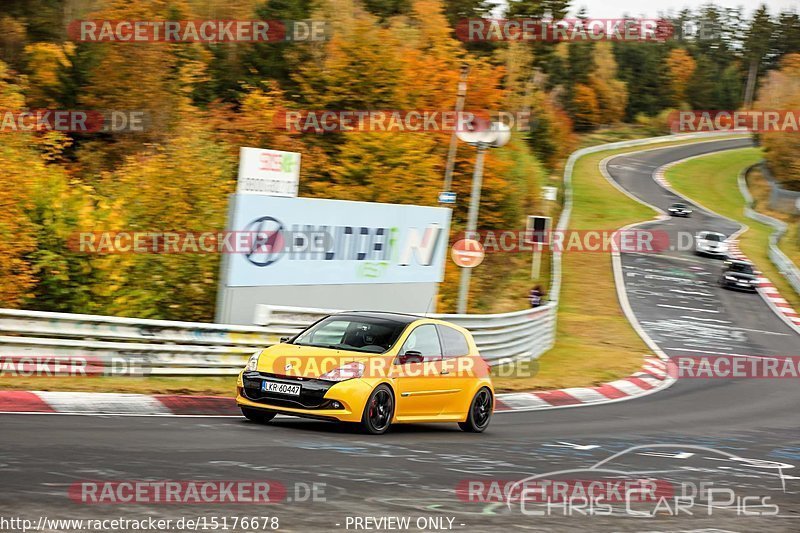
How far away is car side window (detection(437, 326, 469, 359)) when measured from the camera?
13398 millimetres

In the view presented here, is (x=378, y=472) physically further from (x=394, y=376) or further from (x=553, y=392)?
(x=553, y=392)

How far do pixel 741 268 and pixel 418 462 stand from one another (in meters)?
40.1

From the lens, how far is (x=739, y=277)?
153 feet

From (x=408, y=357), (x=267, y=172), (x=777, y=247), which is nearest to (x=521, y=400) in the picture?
(x=267, y=172)

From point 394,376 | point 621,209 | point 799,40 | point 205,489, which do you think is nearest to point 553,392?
point 394,376

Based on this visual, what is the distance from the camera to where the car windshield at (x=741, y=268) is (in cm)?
4722

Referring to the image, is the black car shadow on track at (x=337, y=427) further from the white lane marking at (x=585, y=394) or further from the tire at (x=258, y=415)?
the white lane marking at (x=585, y=394)

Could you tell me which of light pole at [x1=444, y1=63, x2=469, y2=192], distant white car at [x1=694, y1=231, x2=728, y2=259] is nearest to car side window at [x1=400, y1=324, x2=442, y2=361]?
light pole at [x1=444, y1=63, x2=469, y2=192]

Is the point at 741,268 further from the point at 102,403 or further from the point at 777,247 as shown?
the point at 102,403

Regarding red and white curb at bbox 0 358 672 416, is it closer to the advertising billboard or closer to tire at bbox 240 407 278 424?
tire at bbox 240 407 278 424

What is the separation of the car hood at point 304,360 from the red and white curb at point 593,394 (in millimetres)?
5943

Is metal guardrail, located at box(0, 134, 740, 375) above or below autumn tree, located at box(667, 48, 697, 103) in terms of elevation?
below

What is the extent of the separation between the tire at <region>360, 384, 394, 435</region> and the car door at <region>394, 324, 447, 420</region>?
207mm

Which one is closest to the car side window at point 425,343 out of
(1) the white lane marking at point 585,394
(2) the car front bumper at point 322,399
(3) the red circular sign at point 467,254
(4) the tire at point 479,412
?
(4) the tire at point 479,412
